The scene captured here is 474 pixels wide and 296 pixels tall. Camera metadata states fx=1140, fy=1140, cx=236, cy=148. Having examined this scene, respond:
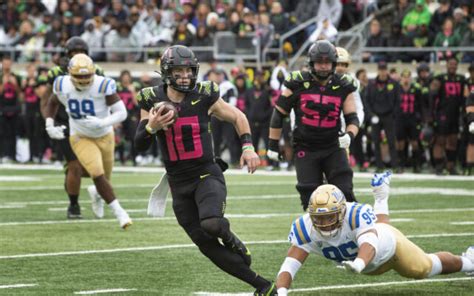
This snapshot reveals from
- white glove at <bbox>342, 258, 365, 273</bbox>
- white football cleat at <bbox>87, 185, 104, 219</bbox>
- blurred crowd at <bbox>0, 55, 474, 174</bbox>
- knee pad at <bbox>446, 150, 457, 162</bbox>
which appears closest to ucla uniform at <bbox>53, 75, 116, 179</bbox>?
white football cleat at <bbox>87, 185, 104, 219</bbox>

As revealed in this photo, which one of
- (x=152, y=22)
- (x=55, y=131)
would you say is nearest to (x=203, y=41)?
(x=152, y=22)

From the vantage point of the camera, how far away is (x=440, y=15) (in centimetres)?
2048

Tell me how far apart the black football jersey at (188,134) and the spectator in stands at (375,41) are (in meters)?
14.4

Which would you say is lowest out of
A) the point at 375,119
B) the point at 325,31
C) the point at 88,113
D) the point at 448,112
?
the point at 375,119

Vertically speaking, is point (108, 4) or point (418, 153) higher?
point (108, 4)

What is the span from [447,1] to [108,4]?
873 cm

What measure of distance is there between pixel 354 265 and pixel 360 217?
638 mm

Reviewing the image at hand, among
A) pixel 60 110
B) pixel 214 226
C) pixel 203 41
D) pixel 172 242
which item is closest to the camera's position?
pixel 214 226

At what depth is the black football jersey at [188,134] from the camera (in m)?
6.95

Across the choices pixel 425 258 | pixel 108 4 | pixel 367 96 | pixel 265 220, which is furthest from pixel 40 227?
pixel 108 4

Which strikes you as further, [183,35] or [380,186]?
[183,35]

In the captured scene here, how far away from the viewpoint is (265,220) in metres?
11.5

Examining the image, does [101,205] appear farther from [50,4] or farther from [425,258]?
[50,4]

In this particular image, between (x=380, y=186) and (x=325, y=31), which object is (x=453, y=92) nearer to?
(x=325, y=31)
